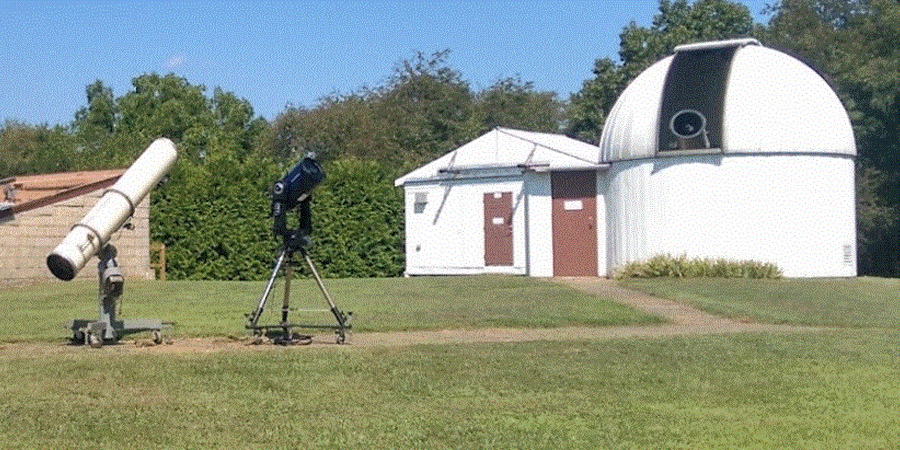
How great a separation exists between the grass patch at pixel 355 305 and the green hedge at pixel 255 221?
6.30m

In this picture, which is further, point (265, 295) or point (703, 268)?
point (703, 268)

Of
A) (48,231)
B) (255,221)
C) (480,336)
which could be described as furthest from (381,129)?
(480,336)

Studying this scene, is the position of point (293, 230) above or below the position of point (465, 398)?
above

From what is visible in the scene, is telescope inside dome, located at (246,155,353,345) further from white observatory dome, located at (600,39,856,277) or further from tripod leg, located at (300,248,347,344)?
white observatory dome, located at (600,39,856,277)

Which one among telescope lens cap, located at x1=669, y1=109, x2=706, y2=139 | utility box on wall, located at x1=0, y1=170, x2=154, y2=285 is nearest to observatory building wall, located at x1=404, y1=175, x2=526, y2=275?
telescope lens cap, located at x1=669, y1=109, x2=706, y2=139

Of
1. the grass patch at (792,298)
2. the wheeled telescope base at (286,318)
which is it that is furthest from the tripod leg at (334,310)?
the grass patch at (792,298)

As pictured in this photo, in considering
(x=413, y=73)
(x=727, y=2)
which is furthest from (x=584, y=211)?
(x=413, y=73)

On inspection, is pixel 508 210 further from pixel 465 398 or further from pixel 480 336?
pixel 465 398

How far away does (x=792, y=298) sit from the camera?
17.8m

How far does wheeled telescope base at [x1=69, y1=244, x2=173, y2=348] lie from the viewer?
11.3m

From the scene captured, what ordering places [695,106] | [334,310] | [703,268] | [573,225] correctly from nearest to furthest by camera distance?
1. [334,310]
2. [703,268]
3. [695,106]
4. [573,225]

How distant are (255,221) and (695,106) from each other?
443 inches

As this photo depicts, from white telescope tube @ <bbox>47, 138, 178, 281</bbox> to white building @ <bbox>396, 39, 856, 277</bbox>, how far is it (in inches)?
550

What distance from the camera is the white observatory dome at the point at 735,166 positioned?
2384cm
